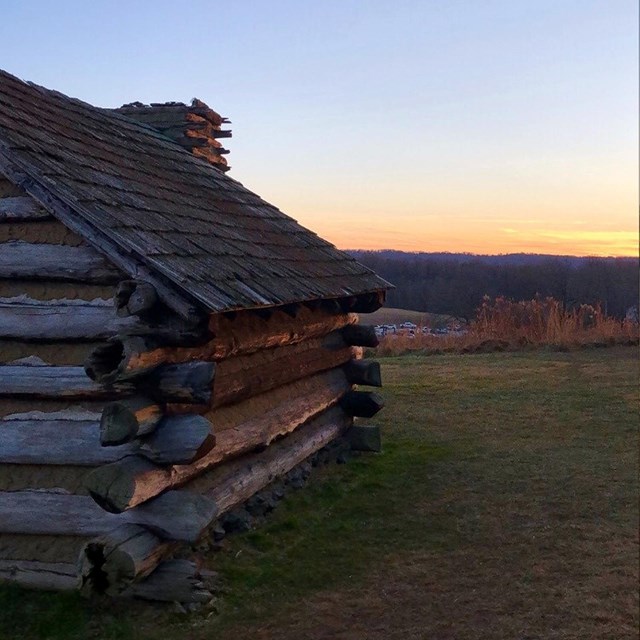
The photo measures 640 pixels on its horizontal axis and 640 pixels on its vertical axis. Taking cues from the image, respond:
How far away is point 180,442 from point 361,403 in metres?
4.67

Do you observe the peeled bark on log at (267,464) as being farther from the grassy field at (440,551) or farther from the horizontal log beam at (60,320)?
the horizontal log beam at (60,320)

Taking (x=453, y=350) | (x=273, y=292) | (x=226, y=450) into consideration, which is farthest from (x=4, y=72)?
(x=453, y=350)

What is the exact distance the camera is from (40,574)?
523 centimetres

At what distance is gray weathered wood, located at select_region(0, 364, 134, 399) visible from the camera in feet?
17.1

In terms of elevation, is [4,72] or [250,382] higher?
[4,72]

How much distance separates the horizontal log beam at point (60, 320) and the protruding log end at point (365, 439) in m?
4.73

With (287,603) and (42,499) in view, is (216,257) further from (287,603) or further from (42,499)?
(287,603)

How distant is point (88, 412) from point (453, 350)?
15.2 m

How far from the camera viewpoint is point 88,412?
528 cm

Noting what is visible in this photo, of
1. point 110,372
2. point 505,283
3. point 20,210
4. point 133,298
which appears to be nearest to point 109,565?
point 110,372

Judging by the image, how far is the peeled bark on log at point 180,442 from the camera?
16.6 feet

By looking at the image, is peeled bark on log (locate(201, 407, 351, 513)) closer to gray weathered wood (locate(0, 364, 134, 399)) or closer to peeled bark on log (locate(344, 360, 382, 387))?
peeled bark on log (locate(344, 360, 382, 387))

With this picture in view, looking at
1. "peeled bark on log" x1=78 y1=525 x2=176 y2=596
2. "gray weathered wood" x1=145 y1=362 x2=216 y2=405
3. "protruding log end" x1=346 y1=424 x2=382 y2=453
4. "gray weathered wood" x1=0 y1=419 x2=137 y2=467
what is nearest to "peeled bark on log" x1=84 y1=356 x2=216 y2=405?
"gray weathered wood" x1=145 y1=362 x2=216 y2=405

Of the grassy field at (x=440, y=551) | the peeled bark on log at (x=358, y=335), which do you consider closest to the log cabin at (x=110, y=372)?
the grassy field at (x=440, y=551)
